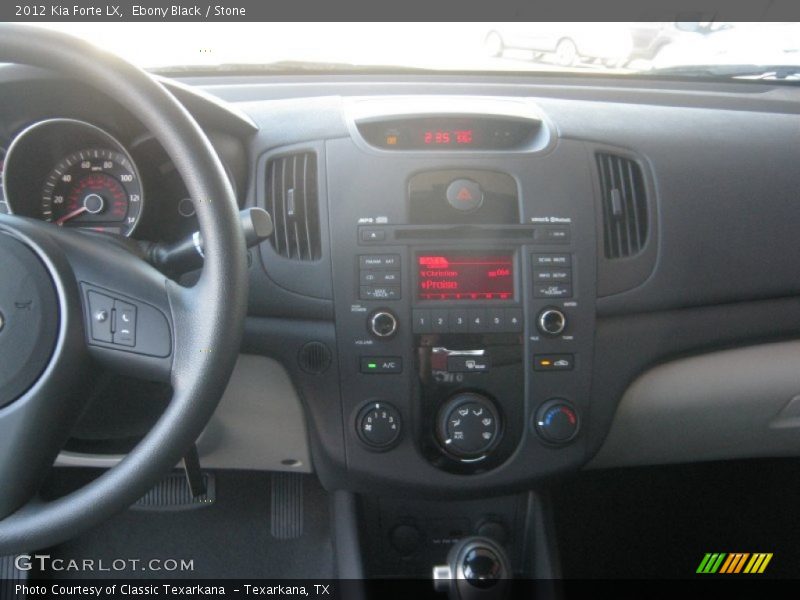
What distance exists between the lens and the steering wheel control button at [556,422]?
1.71 m

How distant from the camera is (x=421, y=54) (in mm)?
2014

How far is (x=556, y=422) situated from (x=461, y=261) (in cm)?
37

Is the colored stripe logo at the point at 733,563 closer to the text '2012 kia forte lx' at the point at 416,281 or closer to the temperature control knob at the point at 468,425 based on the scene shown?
the text '2012 kia forte lx' at the point at 416,281

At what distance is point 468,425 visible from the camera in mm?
1697

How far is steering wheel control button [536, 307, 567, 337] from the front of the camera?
1688mm

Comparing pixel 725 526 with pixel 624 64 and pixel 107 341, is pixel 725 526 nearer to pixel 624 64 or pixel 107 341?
pixel 624 64

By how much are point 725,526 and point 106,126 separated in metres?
1.78

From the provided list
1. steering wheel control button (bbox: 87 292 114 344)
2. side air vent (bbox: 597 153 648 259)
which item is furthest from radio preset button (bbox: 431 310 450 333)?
steering wheel control button (bbox: 87 292 114 344)

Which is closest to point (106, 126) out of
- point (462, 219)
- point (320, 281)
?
point (320, 281)

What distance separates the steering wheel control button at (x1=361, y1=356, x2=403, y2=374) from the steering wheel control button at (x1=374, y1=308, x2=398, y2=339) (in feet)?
0.16

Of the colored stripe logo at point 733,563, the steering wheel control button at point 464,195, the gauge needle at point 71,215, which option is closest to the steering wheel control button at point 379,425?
the steering wheel control button at point 464,195
